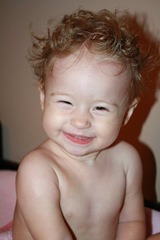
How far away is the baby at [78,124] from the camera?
23.9 inches

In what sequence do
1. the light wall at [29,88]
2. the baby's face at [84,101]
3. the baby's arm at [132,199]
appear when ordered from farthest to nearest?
the light wall at [29,88] < the baby's arm at [132,199] < the baby's face at [84,101]

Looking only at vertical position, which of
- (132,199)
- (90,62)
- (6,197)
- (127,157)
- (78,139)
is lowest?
(6,197)

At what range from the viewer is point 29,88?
1283 mm

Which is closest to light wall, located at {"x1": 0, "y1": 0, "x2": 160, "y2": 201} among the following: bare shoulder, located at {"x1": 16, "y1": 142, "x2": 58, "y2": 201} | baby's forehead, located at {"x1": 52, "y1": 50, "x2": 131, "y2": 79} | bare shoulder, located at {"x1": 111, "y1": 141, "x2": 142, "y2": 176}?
bare shoulder, located at {"x1": 111, "y1": 141, "x2": 142, "y2": 176}

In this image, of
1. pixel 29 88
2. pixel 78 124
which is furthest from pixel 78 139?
pixel 29 88

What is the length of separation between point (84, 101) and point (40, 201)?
0.22 meters

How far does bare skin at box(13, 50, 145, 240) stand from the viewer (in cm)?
60

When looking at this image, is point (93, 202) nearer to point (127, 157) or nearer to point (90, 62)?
point (127, 157)

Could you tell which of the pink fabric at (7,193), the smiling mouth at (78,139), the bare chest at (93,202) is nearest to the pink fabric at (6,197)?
the pink fabric at (7,193)

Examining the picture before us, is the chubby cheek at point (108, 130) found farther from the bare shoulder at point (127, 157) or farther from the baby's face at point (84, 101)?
the bare shoulder at point (127, 157)

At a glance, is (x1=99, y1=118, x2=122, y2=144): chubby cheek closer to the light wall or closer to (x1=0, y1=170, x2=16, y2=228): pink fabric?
the light wall

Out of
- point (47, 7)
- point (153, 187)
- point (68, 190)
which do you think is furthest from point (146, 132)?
A: point (47, 7)

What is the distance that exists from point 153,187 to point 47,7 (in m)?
0.76

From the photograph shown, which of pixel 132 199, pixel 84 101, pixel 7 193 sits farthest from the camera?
pixel 7 193
